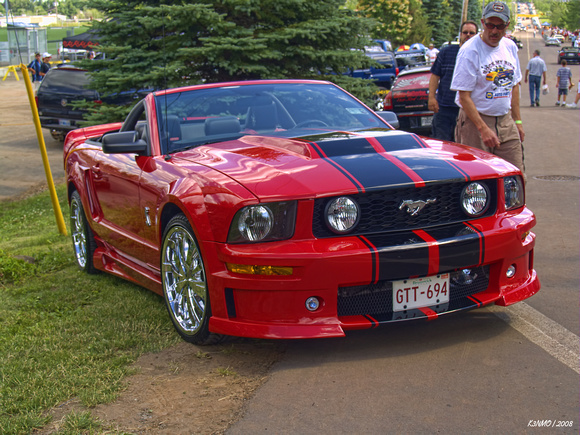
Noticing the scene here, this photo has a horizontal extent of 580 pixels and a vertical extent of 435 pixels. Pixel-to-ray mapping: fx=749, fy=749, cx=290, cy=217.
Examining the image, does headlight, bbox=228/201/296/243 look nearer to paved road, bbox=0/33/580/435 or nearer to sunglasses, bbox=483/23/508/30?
paved road, bbox=0/33/580/435

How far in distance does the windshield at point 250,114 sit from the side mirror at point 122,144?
0.56 feet

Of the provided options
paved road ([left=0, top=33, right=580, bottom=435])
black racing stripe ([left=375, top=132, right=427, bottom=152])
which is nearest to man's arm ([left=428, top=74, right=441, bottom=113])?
paved road ([left=0, top=33, right=580, bottom=435])

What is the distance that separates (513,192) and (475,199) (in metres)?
0.35

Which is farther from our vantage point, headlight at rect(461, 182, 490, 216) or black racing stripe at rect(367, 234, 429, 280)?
headlight at rect(461, 182, 490, 216)

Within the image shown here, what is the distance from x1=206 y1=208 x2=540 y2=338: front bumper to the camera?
3695 mm

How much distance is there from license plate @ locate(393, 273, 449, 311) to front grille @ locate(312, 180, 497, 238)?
0.28 m

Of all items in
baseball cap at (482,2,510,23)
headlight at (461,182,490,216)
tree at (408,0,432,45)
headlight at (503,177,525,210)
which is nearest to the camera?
headlight at (461,182,490,216)

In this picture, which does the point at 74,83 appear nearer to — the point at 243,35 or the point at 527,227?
the point at 243,35

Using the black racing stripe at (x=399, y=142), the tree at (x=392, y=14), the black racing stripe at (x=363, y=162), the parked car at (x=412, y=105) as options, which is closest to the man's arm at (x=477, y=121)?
the black racing stripe at (x=399, y=142)

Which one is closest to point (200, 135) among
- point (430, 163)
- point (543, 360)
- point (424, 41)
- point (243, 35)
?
point (430, 163)

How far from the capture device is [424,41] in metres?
64.0

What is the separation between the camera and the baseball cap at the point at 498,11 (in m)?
5.91

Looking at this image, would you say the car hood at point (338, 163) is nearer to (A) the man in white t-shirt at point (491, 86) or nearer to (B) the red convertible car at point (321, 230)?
(B) the red convertible car at point (321, 230)

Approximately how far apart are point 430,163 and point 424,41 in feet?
205
